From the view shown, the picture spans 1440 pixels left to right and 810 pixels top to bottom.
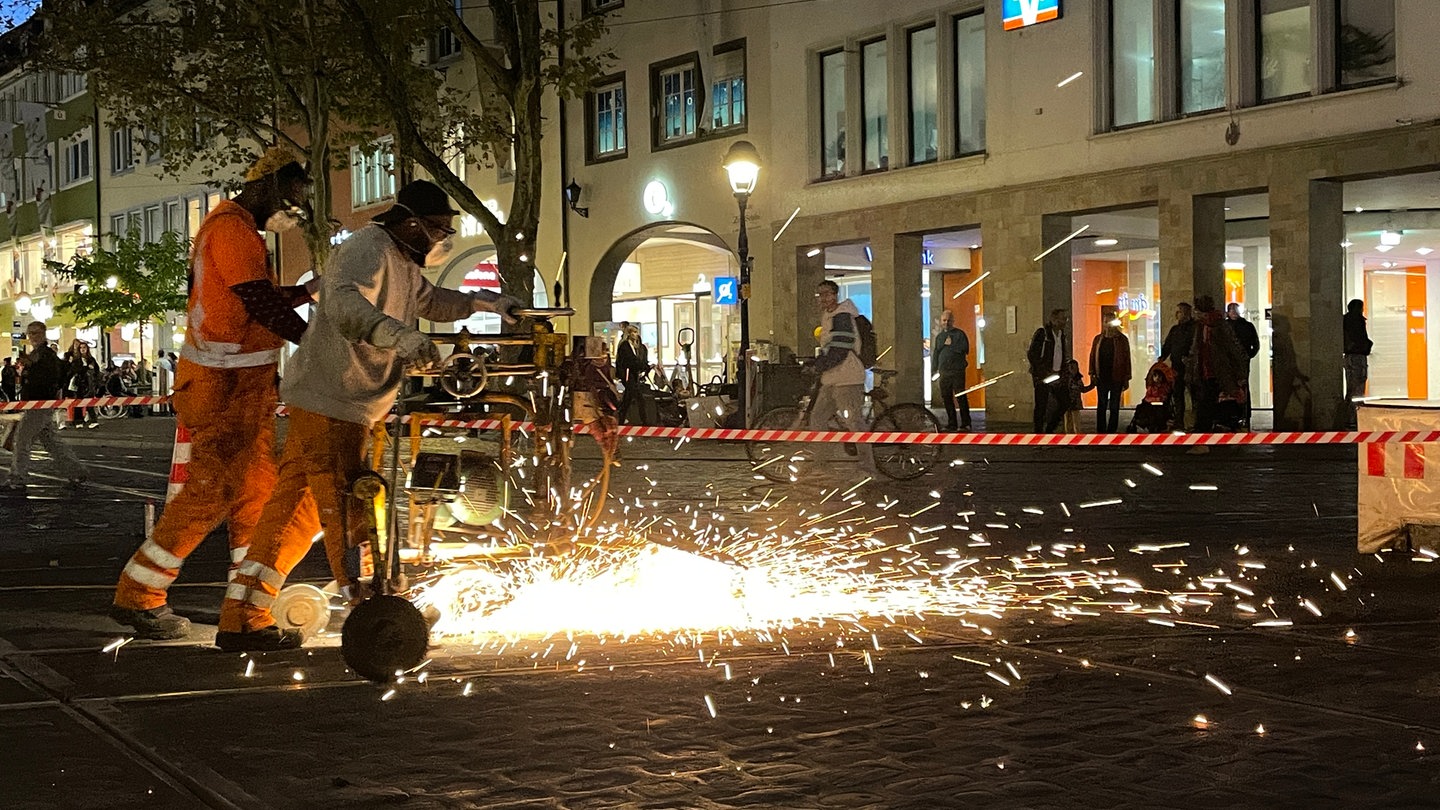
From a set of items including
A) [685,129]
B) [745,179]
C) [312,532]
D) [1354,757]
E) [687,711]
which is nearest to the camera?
[1354,757]

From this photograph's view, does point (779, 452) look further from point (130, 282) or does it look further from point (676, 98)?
point (130, 282)

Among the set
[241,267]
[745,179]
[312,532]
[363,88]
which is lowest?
[312,532]

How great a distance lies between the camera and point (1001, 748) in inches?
195

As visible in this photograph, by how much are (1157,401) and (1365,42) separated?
5.46 metres

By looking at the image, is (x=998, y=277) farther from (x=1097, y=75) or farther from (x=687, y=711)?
(x=687, y=711)

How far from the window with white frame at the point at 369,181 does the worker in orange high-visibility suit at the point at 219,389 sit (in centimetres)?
3635

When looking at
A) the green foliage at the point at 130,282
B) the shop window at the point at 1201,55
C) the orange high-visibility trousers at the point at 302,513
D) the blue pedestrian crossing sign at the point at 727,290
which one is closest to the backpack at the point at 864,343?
the orange high-visibility trousers at the point at 302,513

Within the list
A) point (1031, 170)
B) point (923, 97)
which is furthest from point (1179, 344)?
point (923, 97)

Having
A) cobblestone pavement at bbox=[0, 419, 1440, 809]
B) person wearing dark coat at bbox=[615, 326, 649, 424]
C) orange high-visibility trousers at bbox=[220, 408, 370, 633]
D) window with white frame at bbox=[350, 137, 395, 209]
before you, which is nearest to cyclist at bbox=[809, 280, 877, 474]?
cobblestone pavement at bbox=[0, 419, 1440, 809]

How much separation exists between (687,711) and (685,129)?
29.1 m

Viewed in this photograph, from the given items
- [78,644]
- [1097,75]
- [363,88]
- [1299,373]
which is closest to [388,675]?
[78,644]

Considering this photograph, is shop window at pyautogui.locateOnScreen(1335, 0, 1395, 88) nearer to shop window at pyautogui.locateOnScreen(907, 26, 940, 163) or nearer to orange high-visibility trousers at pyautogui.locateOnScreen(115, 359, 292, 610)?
shop window at pyautogui.locateOnScreen(907, 26, 940, 163)

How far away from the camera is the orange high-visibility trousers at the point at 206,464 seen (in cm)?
681

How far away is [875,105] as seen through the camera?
3017 centimetres
